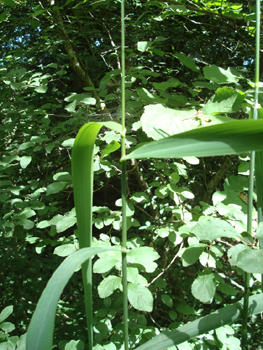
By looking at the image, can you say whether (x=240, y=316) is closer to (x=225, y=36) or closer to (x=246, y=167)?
(x=246, y=167)

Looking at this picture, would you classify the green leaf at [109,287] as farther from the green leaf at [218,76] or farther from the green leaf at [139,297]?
the green leaf at [218,76]

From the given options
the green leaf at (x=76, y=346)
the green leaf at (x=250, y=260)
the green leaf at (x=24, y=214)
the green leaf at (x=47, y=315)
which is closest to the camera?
the green leaf at (x=47, y=315)

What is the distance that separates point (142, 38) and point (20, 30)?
6.25 feet

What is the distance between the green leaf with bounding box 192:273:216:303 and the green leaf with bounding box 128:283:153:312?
105 mm

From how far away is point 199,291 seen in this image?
0.61 meters

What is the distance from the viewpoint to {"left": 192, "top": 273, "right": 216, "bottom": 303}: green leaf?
59 cm

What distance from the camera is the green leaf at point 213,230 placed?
439 mm

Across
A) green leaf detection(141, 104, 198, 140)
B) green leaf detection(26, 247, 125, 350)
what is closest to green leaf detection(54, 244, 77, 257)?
green leaf detection(141, 104, 198, 140)

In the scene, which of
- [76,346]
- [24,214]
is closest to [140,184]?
[24,214]

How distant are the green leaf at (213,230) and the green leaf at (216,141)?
7.8 inches

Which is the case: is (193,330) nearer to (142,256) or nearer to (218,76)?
(142,256)

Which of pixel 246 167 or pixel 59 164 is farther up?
pixel 246 167

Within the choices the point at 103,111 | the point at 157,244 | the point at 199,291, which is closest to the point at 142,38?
the point at 103,111

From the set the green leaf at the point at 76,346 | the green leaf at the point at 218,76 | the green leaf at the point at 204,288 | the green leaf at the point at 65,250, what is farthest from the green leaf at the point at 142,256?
the green leaf at the point at 218,76
